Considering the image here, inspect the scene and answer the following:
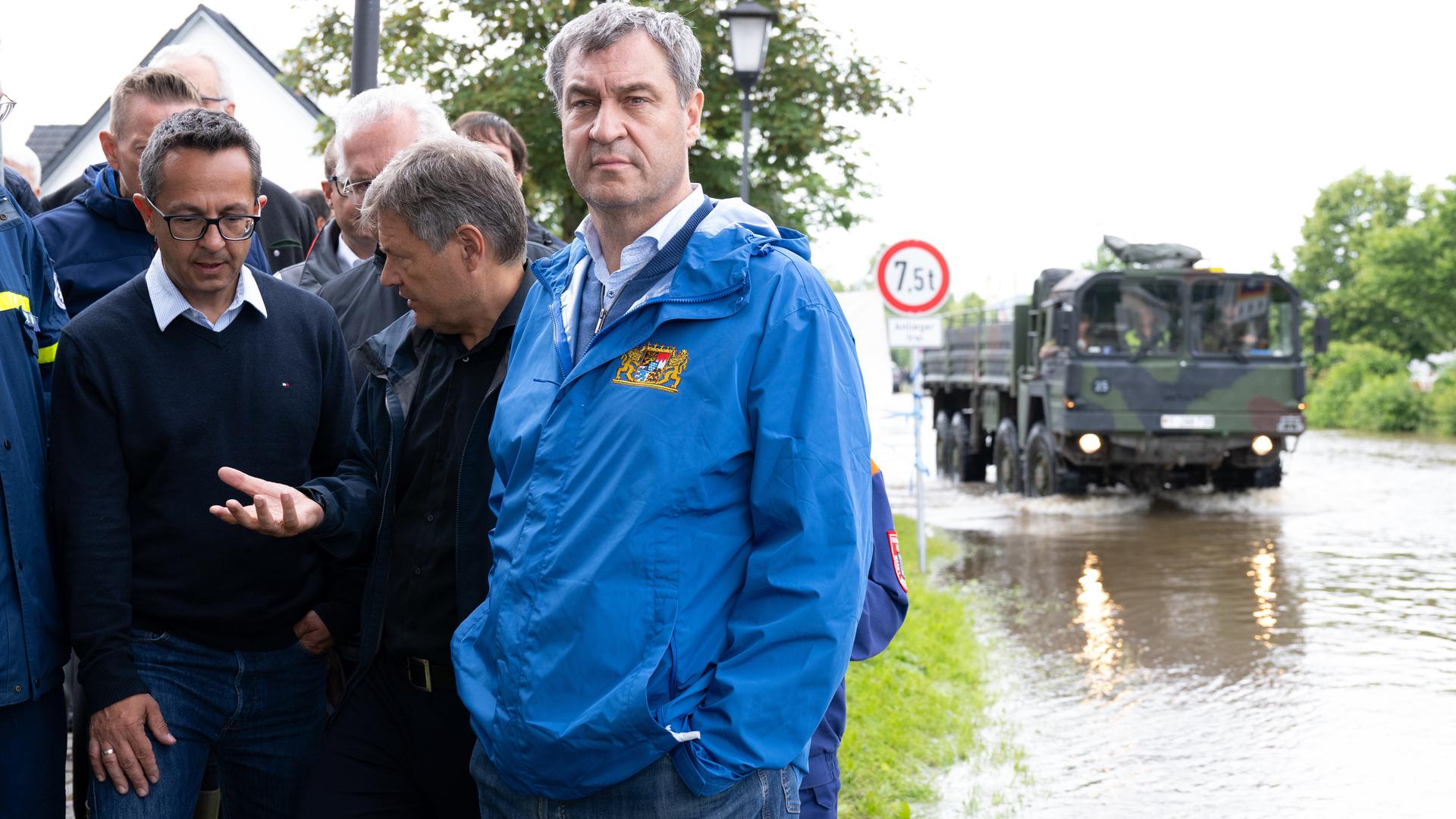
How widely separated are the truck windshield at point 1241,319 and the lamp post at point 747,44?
21.5 feet

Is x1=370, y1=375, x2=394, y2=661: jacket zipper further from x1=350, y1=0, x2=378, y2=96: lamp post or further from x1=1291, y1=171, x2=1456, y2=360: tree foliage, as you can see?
x1=1291, y1=171, x2=1456, y2=360: tree foliage

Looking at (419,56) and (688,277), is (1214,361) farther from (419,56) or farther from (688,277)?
(688,277)

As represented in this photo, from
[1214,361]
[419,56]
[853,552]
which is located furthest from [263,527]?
[1214,361]

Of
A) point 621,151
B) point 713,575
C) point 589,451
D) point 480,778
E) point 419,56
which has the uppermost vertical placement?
point 419,56

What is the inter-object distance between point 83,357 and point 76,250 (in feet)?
2.97

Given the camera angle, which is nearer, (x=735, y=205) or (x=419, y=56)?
(x=735, y=205)

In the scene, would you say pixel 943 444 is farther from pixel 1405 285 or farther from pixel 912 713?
pixel 1405 285

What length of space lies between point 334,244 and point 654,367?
276 cm

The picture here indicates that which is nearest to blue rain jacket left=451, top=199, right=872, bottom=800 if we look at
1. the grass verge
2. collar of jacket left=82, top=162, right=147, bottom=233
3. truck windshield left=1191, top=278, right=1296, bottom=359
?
collar of jacket left=82, top=162, right=147, bottom=233

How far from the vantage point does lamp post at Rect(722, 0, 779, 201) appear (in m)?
11.7

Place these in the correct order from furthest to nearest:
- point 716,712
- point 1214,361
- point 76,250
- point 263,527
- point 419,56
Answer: point 1214,361 < point 419,56 < point 76,250 < point 263,527 < point 716,712

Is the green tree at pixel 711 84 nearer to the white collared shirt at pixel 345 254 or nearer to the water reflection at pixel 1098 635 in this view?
the water reflection at pixel 1098 635

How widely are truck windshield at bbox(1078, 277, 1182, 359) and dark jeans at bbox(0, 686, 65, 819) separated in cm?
1399

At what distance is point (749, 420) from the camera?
234cm
